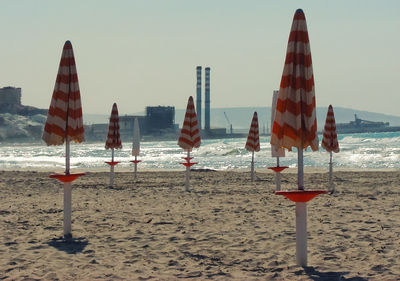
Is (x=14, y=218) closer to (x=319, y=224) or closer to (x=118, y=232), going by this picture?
(x=118, y=232)

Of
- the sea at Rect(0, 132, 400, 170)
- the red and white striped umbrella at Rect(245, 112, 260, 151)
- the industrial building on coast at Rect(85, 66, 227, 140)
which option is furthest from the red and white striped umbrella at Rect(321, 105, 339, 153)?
the industrial building on coast at Rect(85, 66, 227, 140)

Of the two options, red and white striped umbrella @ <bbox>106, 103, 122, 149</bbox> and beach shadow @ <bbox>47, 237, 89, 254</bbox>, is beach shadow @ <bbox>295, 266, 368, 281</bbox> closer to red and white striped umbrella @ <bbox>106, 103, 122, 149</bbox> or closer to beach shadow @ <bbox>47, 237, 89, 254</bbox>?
beach shadow @ <bbox>47, 237, 89, 254</bbox>

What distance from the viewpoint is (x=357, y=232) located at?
7.56 metres

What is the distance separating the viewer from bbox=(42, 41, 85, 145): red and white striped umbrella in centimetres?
732

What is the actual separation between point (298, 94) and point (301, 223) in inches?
56.1

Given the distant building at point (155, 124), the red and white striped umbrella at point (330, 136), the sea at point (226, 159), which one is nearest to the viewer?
the red and white striped umbrella at point (330, 136)

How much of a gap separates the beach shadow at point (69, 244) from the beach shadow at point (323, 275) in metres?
2.93

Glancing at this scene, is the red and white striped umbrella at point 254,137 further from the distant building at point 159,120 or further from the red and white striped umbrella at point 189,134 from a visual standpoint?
the distant building at point 159,120

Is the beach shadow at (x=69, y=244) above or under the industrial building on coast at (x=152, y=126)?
under

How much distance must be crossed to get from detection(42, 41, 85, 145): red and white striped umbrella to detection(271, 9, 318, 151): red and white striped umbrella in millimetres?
3306

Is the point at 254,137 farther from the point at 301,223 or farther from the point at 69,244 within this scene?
the point at 301,223


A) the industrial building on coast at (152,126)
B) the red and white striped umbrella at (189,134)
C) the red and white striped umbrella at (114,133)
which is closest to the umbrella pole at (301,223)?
the red and white striped umbrella at (189,134)

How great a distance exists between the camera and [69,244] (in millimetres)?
7094

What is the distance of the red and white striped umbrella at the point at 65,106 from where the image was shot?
7.32 meters
